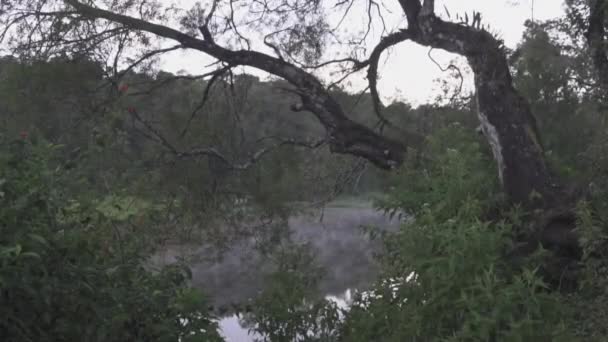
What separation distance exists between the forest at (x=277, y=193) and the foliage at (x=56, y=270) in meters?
0.01

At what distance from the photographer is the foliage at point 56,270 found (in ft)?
10.2

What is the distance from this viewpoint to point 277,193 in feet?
38.0

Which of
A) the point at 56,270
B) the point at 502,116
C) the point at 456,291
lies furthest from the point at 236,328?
the point at 56,270

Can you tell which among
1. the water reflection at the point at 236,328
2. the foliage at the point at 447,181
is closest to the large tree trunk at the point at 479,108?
the foliage at the point at 447,181

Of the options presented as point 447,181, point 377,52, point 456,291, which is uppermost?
point 377,52

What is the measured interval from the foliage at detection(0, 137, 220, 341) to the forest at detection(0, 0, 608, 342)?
0.01 meters

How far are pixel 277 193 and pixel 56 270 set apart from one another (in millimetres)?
8326

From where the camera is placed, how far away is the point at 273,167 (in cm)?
1167

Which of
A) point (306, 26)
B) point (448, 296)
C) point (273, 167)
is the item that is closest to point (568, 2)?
point (306, 26)

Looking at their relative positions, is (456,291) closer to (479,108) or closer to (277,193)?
(479,108)

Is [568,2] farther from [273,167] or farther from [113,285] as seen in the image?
[113,285]

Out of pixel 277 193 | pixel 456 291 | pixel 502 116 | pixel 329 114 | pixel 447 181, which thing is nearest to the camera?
pixel 456 291

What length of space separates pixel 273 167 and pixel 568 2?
4.75 meters

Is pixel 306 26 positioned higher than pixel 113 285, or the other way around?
pixel 306 26
